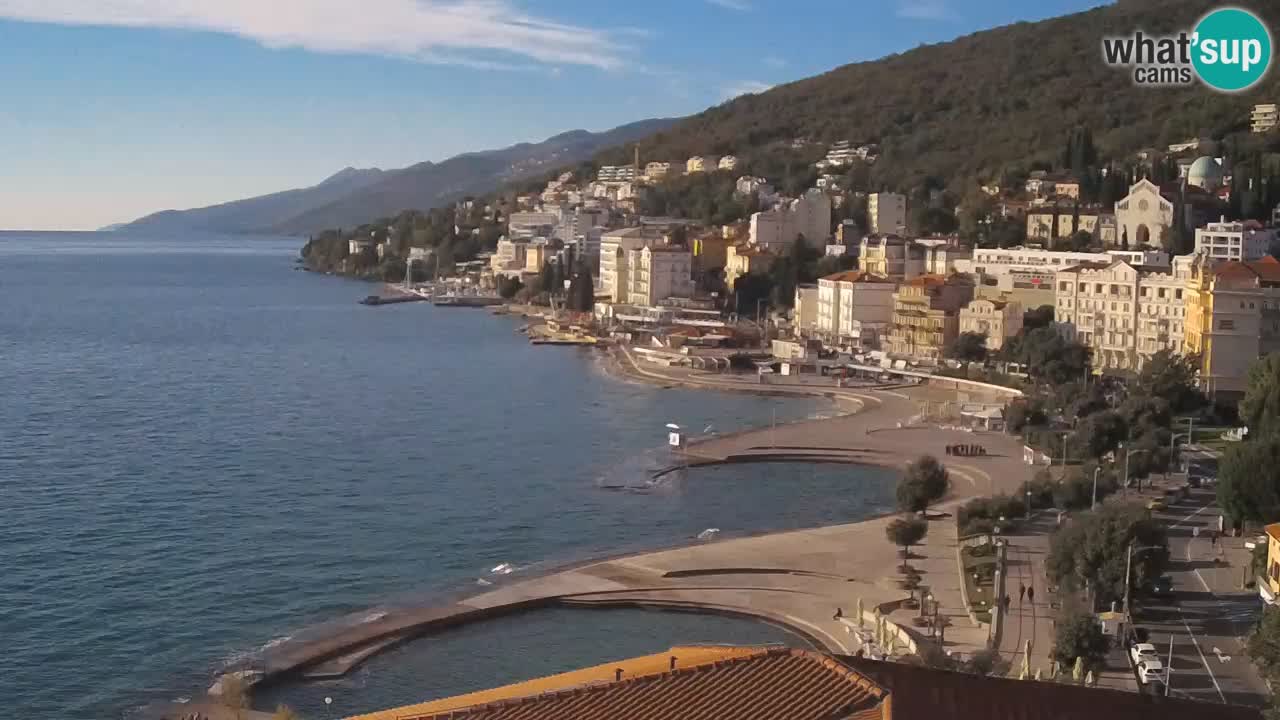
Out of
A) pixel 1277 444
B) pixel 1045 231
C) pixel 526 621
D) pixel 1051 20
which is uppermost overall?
→ pixel 1051 20

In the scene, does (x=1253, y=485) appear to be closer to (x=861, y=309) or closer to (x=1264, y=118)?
(x=861, y=309)

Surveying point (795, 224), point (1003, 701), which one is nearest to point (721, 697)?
point (1003, 701)

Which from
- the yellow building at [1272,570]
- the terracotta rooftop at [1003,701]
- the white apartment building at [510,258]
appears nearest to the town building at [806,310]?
the white apartment building at [510,258]

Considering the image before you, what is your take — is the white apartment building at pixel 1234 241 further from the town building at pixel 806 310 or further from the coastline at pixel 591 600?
the coastline at pixel 591 600

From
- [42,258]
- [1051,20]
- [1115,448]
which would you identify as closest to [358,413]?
[1115,448]

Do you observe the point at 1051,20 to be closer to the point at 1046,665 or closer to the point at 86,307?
the point at 86,307

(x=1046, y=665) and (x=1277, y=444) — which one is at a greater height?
(x=1277, y=444)
